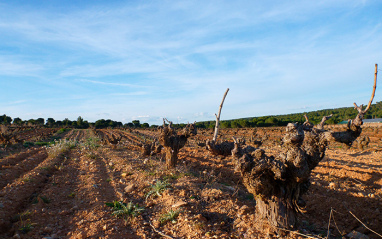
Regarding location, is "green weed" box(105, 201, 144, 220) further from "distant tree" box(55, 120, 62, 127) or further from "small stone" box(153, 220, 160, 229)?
"distant tree" box(55, 120, 62, 127)

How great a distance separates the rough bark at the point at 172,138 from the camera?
9641 millimetres

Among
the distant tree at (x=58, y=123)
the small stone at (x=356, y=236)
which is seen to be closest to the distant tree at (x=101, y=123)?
the distant tree at (x=58, y=123)

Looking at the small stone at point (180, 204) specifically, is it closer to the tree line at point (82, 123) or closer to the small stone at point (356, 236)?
the small stone at point (356, 236)

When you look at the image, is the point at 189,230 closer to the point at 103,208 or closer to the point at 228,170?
the point at 103,208

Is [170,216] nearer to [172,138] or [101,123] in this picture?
[172,138]

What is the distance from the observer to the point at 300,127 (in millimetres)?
4434

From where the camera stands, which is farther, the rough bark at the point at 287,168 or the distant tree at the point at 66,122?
the distant tree at the point at 66,122

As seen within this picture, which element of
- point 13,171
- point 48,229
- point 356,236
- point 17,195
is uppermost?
→ point 13,171

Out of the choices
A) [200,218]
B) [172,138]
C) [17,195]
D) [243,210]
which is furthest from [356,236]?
[17,195]

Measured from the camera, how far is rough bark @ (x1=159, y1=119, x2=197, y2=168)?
9641 millimetres

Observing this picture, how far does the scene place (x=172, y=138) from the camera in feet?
32.2

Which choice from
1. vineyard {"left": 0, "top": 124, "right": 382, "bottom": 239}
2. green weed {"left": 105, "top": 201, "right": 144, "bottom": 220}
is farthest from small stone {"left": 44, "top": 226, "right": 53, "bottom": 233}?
green weed {"left": 105, "top": 201, "right": 144, "bottom": 220}

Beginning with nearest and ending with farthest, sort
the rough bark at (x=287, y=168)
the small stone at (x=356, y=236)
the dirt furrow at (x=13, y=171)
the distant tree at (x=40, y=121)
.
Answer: the rough bark at (x=287, y=168), the small stone at (x=356, y=236), the dirt furrow at (x=13, y=171), the distant tree at (x=40, y=121)

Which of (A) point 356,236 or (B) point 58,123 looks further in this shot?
(B) point 58,123
